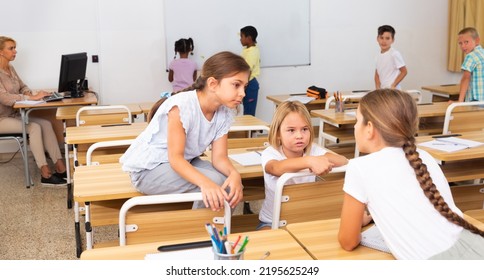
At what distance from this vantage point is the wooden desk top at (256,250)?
1546 mm

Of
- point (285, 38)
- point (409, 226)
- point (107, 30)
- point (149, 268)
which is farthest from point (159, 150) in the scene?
point (285, 38)

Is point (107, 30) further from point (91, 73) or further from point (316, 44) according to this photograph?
point (316, 44)

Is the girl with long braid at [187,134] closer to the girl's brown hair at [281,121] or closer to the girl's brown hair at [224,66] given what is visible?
the girl's brown hair at [224,66]

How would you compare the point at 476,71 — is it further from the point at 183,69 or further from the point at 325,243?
the point at 325,243

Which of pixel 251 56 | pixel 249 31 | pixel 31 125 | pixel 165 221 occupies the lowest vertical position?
pixel 31 125

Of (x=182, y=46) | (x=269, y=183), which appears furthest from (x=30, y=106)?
(x=269, y=183)

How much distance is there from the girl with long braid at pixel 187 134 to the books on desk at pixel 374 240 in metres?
0.57

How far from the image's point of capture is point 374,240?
5.54 feet

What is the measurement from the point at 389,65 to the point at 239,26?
1869 millimetres

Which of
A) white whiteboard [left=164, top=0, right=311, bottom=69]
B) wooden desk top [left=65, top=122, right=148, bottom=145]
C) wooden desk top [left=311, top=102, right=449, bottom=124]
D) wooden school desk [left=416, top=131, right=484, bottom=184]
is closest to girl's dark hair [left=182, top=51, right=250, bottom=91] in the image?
wooden school desk [left=416, top=131, right=484, bottom=184]

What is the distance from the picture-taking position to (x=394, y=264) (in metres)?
1.44

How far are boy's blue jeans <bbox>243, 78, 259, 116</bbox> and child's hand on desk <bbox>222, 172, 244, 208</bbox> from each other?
4.59 m

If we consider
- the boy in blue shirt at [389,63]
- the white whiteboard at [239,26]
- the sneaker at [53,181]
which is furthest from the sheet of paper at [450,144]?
the white whiteboard at [239,26]

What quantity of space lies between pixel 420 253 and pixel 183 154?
1.05 metres
